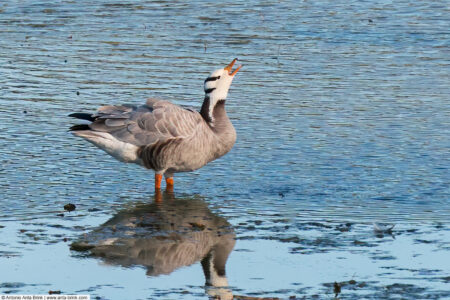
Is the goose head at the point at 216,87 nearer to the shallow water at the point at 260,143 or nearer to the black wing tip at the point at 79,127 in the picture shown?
the shallow water at the point at 260,143

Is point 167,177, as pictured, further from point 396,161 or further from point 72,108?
point 72,108

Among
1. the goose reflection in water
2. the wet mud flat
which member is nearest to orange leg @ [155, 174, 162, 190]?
the goose reflection in water

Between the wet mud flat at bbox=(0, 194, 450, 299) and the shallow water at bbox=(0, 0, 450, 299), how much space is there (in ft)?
0.09

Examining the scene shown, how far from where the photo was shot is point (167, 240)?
8727 mm

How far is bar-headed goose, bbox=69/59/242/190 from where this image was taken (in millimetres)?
10633

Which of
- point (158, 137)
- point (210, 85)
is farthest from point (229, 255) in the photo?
point (210, 85)

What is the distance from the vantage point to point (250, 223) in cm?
936

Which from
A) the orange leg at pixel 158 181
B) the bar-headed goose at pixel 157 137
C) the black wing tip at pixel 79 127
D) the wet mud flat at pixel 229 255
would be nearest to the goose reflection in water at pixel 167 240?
the wet mud flat at pixel 229 255

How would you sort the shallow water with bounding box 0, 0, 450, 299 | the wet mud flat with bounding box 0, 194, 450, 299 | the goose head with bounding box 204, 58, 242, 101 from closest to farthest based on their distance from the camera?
the wet mud flat with bounding box 0, 194, 450, 299 → the shallow water with bounding box 0, 0, 450, 299 → the goose head with bounding box 204, 58, 242, 101

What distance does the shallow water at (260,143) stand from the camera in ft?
26.0

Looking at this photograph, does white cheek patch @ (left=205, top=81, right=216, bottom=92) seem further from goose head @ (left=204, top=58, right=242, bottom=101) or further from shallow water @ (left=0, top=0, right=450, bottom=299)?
shallow water @ (left=0, top=0, right=450, bottom=299)

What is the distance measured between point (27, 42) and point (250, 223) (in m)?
10.9

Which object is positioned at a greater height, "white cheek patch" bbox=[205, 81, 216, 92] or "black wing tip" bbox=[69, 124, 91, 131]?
"white cheek patch" bbox=[205, 81, 216, 92]

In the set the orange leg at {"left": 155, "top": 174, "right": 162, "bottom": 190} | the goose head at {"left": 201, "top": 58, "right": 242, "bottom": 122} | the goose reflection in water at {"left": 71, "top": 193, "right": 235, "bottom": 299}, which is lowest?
the goose reflection in water at {"left": 71, "top": 193, "right": 235, "bottom": 299}
